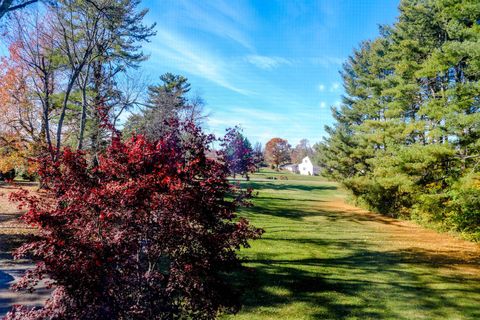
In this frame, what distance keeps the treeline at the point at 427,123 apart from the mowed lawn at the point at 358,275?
7.99 feet

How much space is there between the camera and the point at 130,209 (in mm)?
3855

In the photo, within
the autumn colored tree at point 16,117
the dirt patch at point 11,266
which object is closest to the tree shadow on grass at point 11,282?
the dirt patch at point 11,266

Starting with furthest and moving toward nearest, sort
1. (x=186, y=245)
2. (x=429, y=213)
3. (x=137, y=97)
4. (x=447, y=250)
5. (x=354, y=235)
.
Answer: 1. (x=137, y=97)
2. (x=429, y=213)
3. (x=354, y=235)
4. (x=447, y=250)
5. (x=186, y=245)

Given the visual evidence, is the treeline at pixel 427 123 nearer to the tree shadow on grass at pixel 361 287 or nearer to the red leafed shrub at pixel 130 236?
the tree shadow on grass at pixel 361 287

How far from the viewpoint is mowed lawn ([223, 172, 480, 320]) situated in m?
6.58

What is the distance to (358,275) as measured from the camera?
886 centimetres

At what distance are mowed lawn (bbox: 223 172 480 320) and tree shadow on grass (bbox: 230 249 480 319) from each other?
22 millimetres

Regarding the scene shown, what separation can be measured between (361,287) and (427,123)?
12.9m

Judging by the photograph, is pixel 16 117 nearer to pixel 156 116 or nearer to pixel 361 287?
pixel 156 116

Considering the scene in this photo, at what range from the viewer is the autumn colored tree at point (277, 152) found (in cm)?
8656

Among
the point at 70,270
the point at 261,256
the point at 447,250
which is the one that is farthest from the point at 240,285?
the point at 447,250

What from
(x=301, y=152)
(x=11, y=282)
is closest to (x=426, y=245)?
(x=11, y=282)

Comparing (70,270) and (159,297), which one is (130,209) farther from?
(159,297)

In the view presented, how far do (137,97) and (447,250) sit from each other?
59.7 ft
